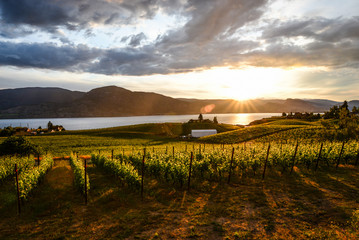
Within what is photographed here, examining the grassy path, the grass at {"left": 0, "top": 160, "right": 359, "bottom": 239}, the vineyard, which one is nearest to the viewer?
the grass at {"left": 0, "top": 160, "right": 359, "bottom": 239}

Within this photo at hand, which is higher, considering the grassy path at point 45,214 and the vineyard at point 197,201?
the vineyard at point 197,201

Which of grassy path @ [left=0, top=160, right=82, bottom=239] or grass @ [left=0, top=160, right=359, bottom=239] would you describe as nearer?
grass @ [left=0, top=160, right=359, bottom=239]

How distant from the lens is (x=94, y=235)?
8789mm

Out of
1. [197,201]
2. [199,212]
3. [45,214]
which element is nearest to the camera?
[199,212]

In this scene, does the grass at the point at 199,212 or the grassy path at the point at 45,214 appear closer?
the grass at the point at 199,212

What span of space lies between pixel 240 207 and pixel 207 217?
241 centimetres

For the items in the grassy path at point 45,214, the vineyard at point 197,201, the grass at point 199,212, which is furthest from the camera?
the grassy path at point 45,214

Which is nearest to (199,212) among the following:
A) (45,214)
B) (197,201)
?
(197,201)

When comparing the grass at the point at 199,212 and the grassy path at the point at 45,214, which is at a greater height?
the grass at the point at 199,212

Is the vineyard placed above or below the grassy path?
above

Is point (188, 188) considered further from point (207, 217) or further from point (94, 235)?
→ point (94, 235)

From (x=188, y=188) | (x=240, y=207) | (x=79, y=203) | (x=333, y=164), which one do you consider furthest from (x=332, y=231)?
(x=333, y=164)

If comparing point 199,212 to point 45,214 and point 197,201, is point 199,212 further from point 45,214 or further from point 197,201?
point 45,214

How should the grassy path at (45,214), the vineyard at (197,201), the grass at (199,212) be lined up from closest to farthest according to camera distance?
the grass at (199,212), the vineyard at (197,201), the grassy path at (45,214)
